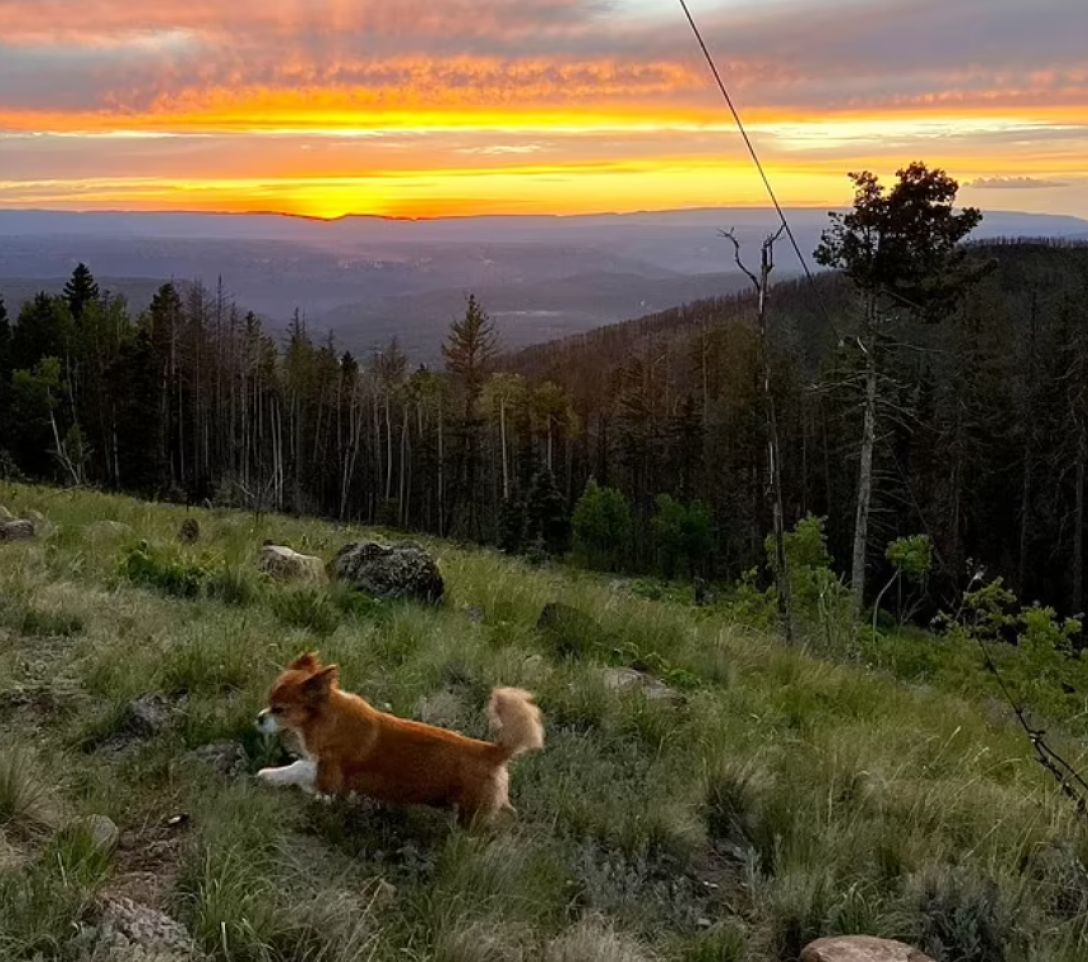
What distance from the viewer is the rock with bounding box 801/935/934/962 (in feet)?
10.7

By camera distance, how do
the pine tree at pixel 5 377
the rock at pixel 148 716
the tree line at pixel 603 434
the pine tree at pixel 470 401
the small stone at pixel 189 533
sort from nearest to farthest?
the rock at pixel 148 716, the small stone at pixel 189 533, the tree line at pixel 603 434, the pine tree at pixel 5 377, the pine tree at pixel 470 401

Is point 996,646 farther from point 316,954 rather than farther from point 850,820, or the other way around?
point 316,954

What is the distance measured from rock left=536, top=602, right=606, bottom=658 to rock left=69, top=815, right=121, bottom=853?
3.87 metres

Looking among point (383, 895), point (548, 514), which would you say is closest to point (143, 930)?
point (383, 895)

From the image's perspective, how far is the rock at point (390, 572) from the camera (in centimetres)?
776

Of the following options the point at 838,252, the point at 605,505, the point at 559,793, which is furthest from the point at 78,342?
the point at 559,793

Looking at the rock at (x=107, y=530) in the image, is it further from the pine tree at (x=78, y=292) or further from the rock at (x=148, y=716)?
the pine tree at (x=78, y=292)

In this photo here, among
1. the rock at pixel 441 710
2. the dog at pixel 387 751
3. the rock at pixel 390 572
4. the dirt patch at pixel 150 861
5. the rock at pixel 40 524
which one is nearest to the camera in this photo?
the dirt patch at pixel 150 861

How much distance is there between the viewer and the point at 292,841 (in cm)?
359

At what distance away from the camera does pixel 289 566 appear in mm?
7902

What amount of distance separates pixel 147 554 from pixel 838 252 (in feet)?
73.0

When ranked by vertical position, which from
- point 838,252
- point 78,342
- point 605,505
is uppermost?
point 838,252

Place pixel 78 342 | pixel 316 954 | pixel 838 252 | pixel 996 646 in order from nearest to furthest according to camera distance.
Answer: pixel 316 954
pixel 996 646
pixel 838 252
pixel 78 342

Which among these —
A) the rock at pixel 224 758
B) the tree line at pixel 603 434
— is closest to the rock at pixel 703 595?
the tree line at pixel 603 434
